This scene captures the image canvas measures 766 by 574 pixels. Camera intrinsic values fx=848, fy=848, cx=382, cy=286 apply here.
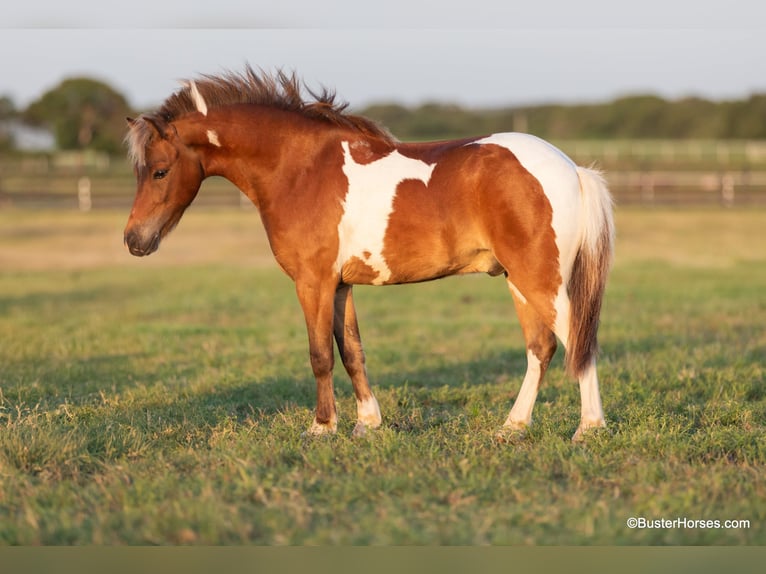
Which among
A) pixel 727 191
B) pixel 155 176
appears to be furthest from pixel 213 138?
pixel 727 191

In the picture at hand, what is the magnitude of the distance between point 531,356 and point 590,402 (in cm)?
53

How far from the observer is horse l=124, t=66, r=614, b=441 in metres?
5.71

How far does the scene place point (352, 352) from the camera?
628 cm

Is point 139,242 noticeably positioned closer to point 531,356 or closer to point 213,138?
point 213,138

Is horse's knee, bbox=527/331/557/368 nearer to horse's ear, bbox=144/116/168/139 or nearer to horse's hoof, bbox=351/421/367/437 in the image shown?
horse's hoof, bbox=351/421/367/437

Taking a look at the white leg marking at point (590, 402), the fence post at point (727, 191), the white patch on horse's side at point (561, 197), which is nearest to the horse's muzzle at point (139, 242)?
the white patch on horse's side at point (561, 197)

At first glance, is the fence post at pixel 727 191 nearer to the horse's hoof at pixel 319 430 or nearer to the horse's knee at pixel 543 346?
the horse's knee at pixel 543 346

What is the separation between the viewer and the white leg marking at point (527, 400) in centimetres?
588

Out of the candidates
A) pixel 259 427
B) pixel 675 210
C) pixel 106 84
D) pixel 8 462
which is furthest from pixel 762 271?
pixel 106 84

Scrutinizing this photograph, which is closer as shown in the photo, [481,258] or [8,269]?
[481,258]

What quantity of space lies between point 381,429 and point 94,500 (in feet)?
6.50

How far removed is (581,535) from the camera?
398 centimetres

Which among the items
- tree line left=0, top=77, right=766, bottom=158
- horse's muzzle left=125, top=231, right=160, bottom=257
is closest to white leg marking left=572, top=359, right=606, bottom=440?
horse's muzzle left=125, top=231, right=160, bottom=257

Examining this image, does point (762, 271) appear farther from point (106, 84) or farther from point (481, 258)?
point (106, 84)
